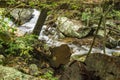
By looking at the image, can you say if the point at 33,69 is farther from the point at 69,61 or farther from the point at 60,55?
the point at 69,61

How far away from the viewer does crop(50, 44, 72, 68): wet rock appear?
7828 millimetres

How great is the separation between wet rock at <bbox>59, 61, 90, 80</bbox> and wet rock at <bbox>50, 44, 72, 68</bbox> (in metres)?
2.71

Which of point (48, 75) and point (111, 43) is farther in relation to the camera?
point (111, 43)

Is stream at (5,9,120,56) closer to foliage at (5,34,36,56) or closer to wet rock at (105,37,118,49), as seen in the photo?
wet rock at (105,37,118,49)

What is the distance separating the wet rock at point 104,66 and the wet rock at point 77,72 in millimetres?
109

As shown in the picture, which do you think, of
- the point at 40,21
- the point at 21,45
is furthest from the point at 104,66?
the point at 40,21

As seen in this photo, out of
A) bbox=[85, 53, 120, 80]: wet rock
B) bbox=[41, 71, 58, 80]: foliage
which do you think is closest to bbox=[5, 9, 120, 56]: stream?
bbox=[41, 71, 58, 80]: foliage

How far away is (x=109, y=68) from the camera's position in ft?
15.3

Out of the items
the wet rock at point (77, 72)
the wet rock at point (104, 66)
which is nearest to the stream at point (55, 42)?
the wet rock at point (77, 72)

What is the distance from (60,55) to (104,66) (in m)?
3.26

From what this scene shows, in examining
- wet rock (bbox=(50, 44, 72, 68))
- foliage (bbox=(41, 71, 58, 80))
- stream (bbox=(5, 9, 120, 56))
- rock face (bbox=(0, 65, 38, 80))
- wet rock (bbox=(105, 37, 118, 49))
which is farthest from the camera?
wet rock (bbox=(105, 37, 118, 49))

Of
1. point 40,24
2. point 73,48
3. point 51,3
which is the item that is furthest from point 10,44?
point 73,48

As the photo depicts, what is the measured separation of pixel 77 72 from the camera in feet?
16.3

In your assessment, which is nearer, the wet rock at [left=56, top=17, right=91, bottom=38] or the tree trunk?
the tree trunk
